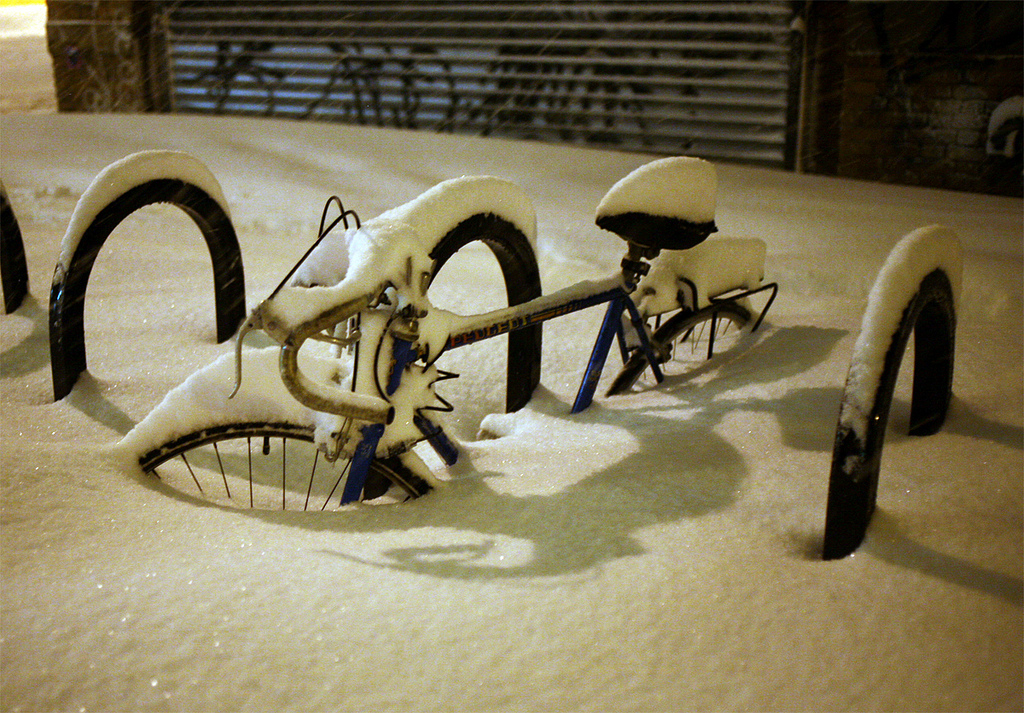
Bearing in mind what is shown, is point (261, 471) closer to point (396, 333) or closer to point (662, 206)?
point (396, 333)

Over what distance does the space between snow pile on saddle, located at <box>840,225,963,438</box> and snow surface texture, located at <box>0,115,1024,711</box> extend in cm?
29

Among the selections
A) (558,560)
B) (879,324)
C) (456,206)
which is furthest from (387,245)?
(879,324)

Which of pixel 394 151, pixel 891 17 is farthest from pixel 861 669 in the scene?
pixel 891 17

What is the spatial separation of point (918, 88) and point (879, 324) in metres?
5.47

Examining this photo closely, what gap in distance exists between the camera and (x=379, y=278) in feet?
6.46

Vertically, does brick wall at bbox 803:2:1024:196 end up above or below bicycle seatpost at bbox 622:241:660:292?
above

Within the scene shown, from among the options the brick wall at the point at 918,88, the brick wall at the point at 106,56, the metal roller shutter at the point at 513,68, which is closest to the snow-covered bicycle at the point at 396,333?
the brick wall at the point at 918,88

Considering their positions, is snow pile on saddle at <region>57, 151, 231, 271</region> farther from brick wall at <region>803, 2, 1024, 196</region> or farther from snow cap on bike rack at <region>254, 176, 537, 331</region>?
brick wall at <region>803, 2, 1024, 196</region>

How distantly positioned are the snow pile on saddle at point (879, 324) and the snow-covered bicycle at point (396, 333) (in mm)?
952

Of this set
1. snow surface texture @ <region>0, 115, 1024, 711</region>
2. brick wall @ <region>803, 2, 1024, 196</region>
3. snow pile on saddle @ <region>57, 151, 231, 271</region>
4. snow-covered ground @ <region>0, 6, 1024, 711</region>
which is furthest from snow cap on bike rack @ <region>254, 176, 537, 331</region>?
brick wall @ <region>803, 2, 1024, 196</region>

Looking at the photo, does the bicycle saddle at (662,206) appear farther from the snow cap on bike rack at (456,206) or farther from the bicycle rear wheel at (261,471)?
the bicycle rear wheel at (261,471)

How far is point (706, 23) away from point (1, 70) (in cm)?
1262

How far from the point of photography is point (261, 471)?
2.62 meters

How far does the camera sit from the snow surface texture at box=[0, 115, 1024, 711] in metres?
→ 1.35
